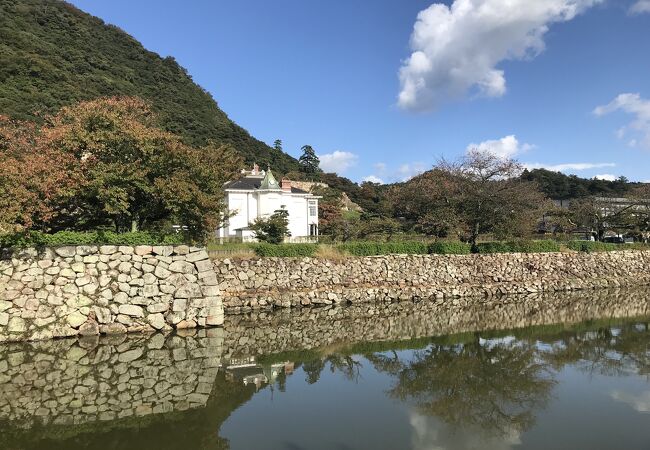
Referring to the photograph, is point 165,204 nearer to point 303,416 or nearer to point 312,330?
point 312,330

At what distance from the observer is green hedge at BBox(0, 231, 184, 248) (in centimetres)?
1308

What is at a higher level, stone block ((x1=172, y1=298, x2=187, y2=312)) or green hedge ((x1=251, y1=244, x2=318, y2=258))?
green hedge ((x1=251, y1=244, x2=318, y2=258))

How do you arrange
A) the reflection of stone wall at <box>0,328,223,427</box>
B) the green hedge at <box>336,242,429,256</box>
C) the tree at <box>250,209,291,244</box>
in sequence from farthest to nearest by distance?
the tree at <box>250,209,291,244</box> → the green hedge at <box>336,242,429,256</box> → the reflection of stone wall at <box>0,328,223,427</box>

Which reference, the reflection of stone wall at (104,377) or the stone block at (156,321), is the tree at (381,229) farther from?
the reflection of stone wall at (104,377)

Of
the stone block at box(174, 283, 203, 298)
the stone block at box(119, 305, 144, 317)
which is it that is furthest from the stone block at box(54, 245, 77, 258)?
the stone block at box(174, 283, 203, 298)

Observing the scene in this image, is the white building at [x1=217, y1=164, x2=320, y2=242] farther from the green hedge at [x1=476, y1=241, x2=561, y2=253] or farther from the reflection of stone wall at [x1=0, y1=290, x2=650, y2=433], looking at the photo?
the reflection of stone wall at [x1=0, y1=290, x2=650, y2=433]

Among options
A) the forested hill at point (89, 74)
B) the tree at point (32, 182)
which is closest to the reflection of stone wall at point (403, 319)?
the tree at point (32, 182)

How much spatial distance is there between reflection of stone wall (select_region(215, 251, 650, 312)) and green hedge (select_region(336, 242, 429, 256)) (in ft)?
1.49

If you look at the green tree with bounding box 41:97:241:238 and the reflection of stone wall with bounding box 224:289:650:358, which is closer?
the reflection of stone wall with bounding box 224:289:650:358

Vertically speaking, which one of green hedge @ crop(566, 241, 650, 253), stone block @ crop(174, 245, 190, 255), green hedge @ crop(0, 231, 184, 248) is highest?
green hedge @ crop(0, 231, 184, 248)

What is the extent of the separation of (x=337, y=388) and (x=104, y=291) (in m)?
8.37

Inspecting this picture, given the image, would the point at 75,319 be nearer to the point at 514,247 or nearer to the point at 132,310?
the point at 132,310

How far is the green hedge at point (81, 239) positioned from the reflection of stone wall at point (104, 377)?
2954 millimetres

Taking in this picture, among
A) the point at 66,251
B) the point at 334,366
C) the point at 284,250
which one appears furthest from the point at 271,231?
the point at 334,366
